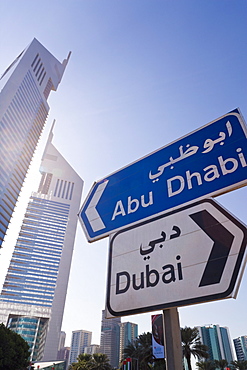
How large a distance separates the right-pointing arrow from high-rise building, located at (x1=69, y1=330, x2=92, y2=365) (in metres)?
191

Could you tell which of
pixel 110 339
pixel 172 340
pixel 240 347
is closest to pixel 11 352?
pixel 172 340

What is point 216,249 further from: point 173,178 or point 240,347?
point 240,347

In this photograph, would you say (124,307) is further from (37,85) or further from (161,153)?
(37,85)

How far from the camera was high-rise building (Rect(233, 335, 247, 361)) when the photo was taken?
4002 inches

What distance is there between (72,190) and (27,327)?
6905 cm

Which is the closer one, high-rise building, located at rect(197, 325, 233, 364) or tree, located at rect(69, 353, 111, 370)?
tree, located at rect(69, 353, 111, 370)

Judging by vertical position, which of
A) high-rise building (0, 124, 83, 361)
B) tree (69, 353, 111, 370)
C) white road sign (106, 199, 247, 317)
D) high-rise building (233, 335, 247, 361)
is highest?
high-rise building (0, 124, 83, 361)

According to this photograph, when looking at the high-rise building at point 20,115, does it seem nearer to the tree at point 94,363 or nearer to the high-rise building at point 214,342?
→ the tree at point 94,363

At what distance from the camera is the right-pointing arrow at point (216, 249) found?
4.81 feet

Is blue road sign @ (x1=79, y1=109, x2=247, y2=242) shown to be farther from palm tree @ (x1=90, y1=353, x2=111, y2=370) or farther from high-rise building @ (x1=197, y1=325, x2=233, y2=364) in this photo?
high-rise building @ (x1=197, y1=325, x2=233, y2=364)

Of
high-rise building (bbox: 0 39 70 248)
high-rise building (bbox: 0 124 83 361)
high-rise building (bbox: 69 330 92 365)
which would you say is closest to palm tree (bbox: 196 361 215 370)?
high-rise building (bbox: 0 39 70 248)

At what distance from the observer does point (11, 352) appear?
80.6ft

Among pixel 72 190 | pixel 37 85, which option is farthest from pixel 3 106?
pixel 72 190

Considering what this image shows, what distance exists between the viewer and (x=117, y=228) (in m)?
2.18
